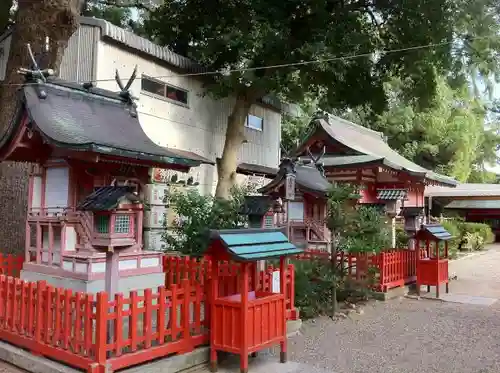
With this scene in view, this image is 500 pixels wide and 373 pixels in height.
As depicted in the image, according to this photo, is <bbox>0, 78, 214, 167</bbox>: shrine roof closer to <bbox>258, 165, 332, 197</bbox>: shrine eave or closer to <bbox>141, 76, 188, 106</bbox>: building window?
<bbox>258, 165, 332, 197</bbox>: shrine eave

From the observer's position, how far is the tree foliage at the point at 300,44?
14.7 m

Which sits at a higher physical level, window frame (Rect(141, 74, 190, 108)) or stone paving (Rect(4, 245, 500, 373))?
window frame (Rect(141, 74, 190, 108))

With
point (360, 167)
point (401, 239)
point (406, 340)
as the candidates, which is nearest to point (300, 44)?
point (360, 167)

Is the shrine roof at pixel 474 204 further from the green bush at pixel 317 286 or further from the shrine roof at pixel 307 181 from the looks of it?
the green bush at pixel 317 286

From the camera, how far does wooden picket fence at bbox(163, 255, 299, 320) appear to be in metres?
7.92

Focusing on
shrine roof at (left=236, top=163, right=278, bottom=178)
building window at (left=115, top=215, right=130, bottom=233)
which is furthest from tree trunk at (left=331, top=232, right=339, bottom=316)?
shrine roof at (left=236, top=163, right=278, bottom=178)

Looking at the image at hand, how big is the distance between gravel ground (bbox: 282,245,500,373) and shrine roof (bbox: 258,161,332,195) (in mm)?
3374

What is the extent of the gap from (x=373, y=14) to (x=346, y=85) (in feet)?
8.55

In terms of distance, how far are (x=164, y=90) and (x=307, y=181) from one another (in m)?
5.37

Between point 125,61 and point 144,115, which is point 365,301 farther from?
point 125,61

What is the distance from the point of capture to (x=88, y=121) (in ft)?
28.5

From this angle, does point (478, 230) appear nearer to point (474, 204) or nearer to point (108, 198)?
point (474, 204)

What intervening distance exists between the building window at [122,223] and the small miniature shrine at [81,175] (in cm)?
2

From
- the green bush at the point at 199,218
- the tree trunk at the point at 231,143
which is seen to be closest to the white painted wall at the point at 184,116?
the tree trunk at the point at 231,143
